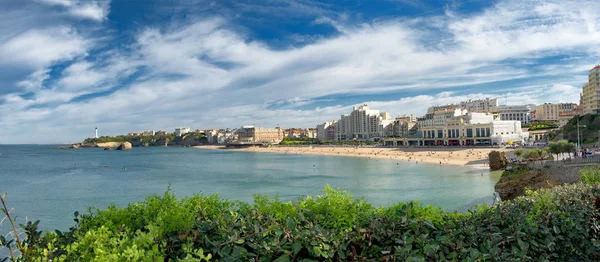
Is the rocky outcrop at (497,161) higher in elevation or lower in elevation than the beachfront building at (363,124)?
lower

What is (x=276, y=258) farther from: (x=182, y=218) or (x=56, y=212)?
(x=56, y=212)

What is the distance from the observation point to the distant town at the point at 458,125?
90312 mm

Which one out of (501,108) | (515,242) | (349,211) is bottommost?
(515,242)

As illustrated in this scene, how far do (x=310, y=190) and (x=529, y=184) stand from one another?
19.7 metres

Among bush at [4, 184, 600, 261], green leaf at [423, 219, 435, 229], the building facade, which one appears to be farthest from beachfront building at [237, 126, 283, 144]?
green leaf at [423, 219, 435, 229]

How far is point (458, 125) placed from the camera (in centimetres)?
9669

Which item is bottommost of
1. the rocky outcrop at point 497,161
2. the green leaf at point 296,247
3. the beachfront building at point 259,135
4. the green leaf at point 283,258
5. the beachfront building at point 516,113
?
→ the rocky outcrop at point 497,161

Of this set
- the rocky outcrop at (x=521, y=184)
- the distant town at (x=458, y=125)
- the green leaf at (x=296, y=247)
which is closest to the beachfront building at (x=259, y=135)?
the distant town at (x=458, y=125)

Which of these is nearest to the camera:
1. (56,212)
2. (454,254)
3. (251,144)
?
(454,254)

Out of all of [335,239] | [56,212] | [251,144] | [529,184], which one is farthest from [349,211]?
[251,144]

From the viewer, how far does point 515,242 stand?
5.04 meters

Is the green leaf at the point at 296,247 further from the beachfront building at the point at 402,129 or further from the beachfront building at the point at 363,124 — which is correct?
the beachfront building at the point at 363,124

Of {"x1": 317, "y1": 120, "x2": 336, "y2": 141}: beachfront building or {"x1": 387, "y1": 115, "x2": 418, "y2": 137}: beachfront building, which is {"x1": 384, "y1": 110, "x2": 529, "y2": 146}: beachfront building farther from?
{"x1": 317, "y1": 120, "x2": 336, "y2": 141}: beachfront building

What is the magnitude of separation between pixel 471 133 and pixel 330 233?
98859 mm
